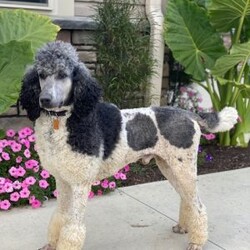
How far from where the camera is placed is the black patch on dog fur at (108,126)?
2.87 m

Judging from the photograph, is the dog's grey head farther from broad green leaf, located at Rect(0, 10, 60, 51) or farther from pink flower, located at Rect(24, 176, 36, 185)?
pink flower, located at Rect(24, 176, 36, 185)

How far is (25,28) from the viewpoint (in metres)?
4.04

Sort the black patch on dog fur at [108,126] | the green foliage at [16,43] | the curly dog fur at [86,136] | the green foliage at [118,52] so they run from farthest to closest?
the green foliage at [118,52] < the green foliage at [16,43] < the black patch on dog fur at [108,126] < the curly dog fur at [86,136]

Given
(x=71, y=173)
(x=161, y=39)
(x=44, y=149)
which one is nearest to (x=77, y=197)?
(x=71, y=173)

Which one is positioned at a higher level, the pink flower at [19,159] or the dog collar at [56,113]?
the dog collar at [56,113]

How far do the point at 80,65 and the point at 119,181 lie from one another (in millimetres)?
2193

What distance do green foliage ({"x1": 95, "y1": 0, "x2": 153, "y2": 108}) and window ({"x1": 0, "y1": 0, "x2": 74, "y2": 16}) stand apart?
35 centimetres

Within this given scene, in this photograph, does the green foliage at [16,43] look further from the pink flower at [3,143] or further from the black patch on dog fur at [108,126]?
the black patch on dog fur at [108,126]

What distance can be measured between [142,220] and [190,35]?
8.29ft

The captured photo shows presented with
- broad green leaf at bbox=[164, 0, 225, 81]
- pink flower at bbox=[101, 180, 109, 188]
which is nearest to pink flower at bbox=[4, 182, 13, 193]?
pink flower at bbox=[101, 180, 109, 188]

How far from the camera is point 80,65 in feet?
8.54

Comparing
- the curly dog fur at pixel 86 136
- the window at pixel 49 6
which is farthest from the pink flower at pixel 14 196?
the window at pixel 49 6

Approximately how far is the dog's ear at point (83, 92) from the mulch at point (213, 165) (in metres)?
2.14

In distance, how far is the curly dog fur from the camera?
8.39 feet
